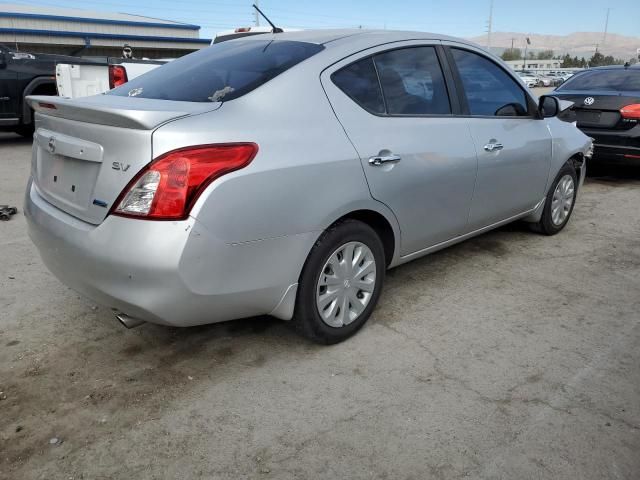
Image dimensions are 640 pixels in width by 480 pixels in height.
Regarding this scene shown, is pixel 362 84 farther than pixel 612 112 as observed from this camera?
No

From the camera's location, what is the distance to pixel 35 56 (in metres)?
9.38

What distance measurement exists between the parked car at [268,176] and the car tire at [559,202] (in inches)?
46.7

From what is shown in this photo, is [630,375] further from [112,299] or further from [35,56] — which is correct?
[35,56]

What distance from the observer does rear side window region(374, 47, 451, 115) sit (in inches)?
126

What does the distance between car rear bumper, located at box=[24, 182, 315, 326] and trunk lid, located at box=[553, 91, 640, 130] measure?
5.68 m

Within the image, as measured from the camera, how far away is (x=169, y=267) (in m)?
2.27

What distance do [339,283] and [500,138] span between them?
5.81 feet

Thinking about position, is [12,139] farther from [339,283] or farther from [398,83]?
[339,283]

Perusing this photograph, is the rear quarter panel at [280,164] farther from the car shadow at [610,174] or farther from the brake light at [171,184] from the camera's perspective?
the car shadow at [610,174]

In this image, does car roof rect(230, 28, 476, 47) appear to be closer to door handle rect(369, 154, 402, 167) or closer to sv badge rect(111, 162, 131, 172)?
door handle rect(369, 154, 402, 167)

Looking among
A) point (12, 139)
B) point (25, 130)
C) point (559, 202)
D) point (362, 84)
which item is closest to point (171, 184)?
point (362, 84)

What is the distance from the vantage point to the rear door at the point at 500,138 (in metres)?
3.74

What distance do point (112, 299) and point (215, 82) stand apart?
121 centimetres

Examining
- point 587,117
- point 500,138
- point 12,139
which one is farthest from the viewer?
point 12,139
